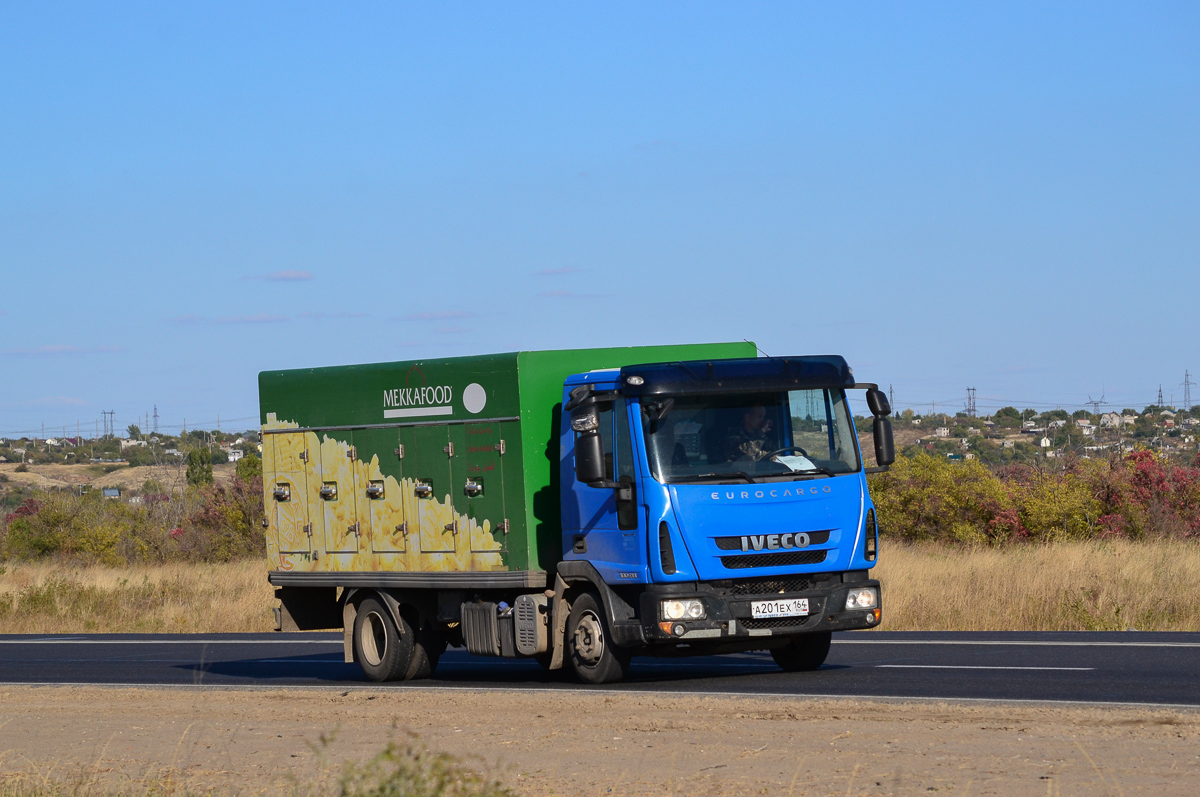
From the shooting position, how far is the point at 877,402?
12758 millimetres

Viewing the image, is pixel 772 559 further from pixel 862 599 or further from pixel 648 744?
pixel 648 744

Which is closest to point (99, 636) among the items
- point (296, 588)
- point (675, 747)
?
point (296, 588)

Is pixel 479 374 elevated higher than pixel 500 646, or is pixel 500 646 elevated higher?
pixel 479 374

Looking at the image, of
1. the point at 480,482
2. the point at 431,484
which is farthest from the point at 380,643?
the point at 480,482

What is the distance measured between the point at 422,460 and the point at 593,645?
2.50m

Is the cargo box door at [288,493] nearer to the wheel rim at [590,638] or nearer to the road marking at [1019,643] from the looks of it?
the wheel rim at [590,638]

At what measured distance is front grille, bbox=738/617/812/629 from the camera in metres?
12.5

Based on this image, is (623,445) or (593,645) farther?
(593,645)

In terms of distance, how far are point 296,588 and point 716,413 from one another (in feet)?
18.4

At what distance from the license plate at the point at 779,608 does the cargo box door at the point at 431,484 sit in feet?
10.0

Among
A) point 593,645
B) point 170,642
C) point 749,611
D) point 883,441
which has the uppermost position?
point 883,441

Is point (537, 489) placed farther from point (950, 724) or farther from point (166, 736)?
point (950, 724)

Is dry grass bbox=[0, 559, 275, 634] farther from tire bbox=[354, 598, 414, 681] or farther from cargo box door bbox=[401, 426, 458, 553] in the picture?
cargo box door bbox=[401, 426, 458, 553]

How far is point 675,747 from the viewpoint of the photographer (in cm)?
965
